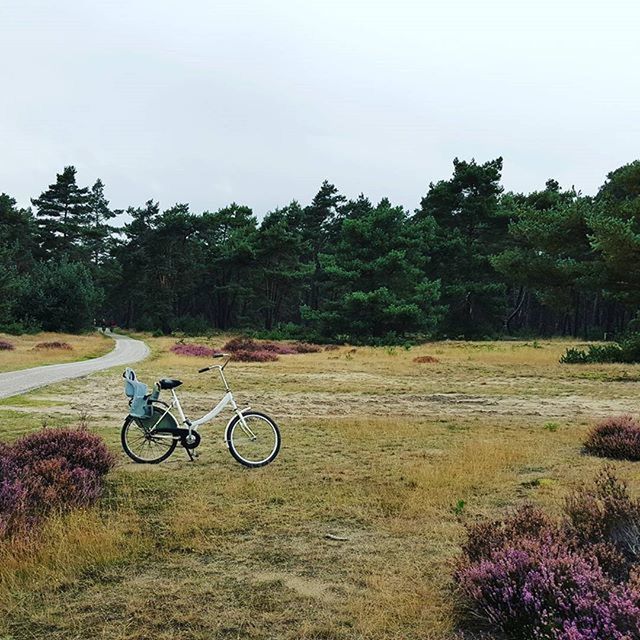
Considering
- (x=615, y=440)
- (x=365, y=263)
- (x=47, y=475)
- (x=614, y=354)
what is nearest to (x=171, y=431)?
(x=47, y=475)

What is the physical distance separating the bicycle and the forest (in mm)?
A: 15216

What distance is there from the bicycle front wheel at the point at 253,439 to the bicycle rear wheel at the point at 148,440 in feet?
2.53

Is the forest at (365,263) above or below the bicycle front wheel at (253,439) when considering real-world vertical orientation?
above

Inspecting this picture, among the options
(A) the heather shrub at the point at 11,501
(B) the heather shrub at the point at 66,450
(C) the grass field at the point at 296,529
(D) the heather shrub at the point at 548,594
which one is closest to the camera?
(D) the heather shrub at the point at 548,594

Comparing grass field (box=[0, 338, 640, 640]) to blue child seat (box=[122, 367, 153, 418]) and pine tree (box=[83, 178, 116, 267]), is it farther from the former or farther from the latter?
pine tree (box=[83, 178, 116, 267])

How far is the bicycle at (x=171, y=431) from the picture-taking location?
7.09 metres

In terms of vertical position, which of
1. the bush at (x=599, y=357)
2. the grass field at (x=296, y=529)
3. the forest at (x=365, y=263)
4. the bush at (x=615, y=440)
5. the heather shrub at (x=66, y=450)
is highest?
the forest at (x=365, y=263)

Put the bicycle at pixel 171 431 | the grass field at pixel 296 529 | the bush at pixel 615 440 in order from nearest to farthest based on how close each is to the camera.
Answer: the grass field at pixel 296 529 → the bicycle at pixel 171 431 → the bush at pixel 615 440

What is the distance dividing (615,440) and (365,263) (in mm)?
39210

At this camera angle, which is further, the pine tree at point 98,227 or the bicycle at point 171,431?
the pine tree at point 98,227

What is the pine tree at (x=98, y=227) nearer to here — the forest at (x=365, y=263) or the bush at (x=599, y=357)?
the forest at (x=365, y=263)

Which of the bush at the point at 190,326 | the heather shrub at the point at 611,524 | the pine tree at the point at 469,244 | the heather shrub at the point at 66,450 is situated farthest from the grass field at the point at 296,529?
the bush at the point at 190,326

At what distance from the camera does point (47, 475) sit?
556 centimetres

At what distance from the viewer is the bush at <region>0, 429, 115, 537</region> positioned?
4.66m
